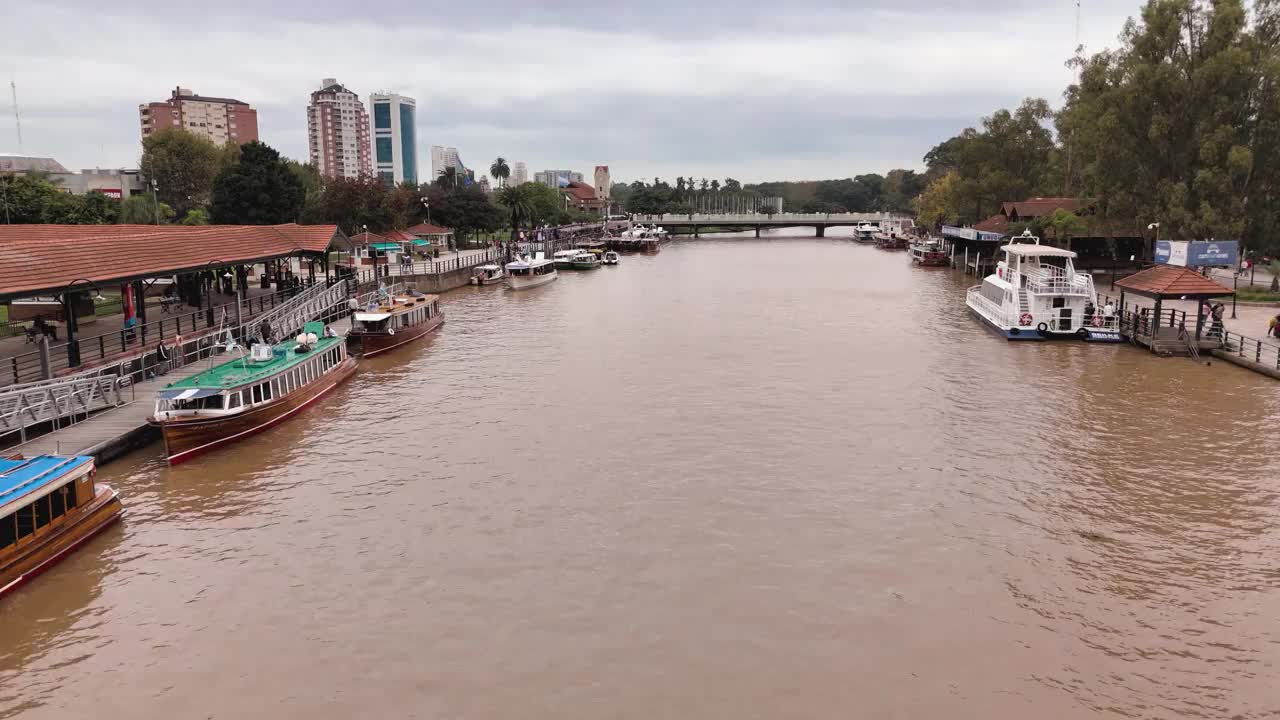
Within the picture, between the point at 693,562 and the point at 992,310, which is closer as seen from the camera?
the point at 693,562

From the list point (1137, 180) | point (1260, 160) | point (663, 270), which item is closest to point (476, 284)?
point (663, 270)

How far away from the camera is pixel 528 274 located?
80.4 m

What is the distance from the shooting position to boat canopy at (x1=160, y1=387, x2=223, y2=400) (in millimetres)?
25391

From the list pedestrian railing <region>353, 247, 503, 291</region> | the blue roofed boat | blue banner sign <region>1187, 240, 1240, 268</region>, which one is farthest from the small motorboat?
the blue roofed boat

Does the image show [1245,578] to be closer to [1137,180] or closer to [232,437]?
[232,437]

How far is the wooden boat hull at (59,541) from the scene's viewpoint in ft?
54.8

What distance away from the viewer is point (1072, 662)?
47.8 ft

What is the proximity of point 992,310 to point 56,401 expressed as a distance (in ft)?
148

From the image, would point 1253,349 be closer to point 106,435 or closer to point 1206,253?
point 1206,253

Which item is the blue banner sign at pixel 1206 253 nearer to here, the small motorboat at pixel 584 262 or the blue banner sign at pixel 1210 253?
the blue banner sign at pixel 1210 253

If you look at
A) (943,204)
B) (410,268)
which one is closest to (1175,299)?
(410,268)

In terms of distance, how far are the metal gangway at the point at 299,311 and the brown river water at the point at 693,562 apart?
7.38 m

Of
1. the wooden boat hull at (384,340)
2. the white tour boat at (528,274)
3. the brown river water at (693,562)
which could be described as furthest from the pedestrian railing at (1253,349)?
the white tour boat at (528,274)

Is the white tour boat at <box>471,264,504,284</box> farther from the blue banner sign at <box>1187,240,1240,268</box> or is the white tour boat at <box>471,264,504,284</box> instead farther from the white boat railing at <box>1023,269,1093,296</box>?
the blue banner sign at <box>1187,240,1240,268</box>
